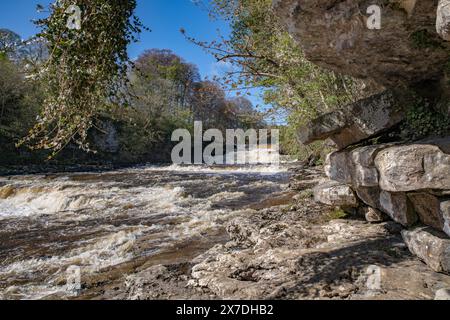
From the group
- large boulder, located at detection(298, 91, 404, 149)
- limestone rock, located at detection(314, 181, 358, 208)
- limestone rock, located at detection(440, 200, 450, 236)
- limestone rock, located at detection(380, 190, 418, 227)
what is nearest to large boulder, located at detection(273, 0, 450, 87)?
large boulder, located at detection(298, 91, 404, 149)

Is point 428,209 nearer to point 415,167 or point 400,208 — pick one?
point 400,208

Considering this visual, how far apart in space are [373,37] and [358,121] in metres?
1.49

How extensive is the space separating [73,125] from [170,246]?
3842 millimetres

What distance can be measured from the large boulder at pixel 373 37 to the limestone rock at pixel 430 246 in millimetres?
2183

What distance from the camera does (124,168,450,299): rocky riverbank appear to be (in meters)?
3.28

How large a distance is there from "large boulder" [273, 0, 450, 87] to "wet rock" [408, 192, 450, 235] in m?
1.76

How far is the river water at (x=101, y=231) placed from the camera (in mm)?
5180

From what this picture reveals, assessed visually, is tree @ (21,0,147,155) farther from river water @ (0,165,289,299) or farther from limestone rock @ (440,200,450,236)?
limestone rock @ (440,200,450,236)

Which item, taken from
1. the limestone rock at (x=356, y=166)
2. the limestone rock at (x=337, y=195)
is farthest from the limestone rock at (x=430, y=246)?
the limestone rock at (x=337, y=195)

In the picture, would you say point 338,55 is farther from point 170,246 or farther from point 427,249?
point 170,246

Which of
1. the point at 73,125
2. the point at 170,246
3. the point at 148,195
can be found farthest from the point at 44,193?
the point at 73,125

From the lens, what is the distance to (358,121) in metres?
4.90

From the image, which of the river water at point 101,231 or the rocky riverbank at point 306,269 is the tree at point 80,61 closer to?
the rocky riverbank at point 306,269

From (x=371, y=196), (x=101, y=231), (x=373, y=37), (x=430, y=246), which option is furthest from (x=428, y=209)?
(x=101, y=231)
